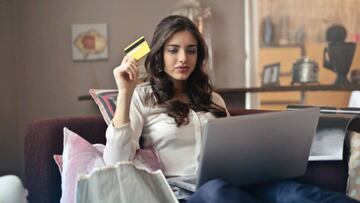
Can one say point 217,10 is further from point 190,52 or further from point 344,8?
point 190,52

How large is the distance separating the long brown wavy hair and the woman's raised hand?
24cm

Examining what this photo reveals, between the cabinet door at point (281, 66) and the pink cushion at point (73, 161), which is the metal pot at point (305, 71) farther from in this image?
the pink cushion at point (73, 161)

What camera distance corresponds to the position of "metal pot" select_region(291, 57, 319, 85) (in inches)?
117

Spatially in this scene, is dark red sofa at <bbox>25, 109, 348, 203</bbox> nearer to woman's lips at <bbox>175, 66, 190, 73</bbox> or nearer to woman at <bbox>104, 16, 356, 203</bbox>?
woman at <bbox>104, 16, 356, 203</bbox>

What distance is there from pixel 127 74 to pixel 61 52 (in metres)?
1.49

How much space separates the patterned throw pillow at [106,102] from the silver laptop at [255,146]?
44 centimetres

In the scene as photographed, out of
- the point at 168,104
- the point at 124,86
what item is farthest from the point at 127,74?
the point at 168,104

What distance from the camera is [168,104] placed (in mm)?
1667

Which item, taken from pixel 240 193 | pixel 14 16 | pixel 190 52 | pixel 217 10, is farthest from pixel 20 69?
pixel 240 193

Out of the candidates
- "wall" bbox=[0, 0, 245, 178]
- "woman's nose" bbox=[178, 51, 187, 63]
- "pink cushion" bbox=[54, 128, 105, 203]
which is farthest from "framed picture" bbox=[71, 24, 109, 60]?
"pink cushion" bbox=[54, 128, 105, 203]

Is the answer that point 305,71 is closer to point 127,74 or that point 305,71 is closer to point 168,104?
point 168,104

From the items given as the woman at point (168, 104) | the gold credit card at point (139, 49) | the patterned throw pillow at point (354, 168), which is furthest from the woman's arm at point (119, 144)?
the patterned throw pillow at point (354, 168)

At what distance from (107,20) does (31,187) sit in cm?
153

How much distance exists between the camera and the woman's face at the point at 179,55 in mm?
1663
